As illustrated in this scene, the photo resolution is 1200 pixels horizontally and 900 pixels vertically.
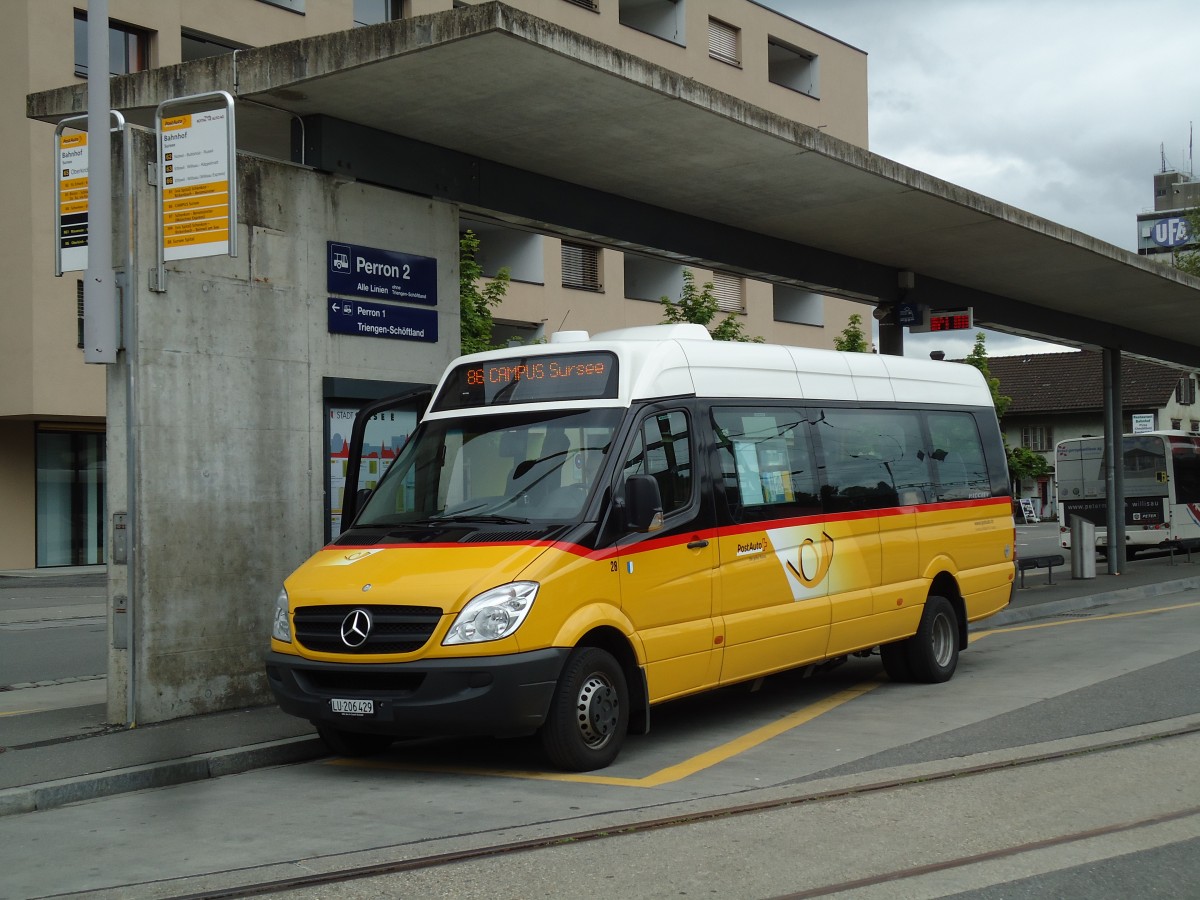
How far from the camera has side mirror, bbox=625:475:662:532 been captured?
8086 millimetres

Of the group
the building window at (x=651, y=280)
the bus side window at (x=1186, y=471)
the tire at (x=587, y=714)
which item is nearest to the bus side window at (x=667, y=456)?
the tire at (x=587, y=714)

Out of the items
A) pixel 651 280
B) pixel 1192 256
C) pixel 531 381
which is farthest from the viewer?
pixel 1192 256

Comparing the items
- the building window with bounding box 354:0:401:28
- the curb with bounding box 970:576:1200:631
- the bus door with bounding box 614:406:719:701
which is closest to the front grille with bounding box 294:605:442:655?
the bus door with bounding box 614:406:719:701

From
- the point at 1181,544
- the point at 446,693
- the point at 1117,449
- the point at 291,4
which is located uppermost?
the point at 291,4

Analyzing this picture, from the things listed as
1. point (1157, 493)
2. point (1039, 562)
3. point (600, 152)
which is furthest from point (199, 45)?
point (1157, 493)

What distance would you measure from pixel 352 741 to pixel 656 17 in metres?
37.5

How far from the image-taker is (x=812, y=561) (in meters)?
10.1

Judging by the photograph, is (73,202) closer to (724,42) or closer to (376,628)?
(376,628)

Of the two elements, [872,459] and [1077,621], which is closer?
[872,459]

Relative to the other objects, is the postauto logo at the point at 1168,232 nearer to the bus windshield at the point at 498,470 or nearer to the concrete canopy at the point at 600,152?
the concrete canopy at the point at 600,152

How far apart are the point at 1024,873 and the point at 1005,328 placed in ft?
57.9

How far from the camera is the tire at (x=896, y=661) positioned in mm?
11617

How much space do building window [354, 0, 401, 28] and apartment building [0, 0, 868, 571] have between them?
4 cm

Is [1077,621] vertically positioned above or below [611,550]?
below
